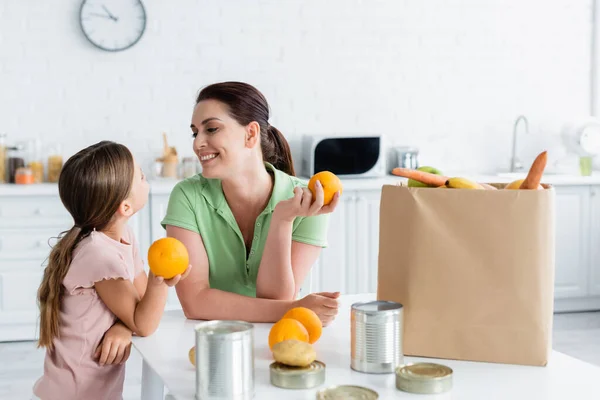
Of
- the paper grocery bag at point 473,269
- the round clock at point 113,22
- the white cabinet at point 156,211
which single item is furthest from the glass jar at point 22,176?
the paper grocery bag at point 473,269

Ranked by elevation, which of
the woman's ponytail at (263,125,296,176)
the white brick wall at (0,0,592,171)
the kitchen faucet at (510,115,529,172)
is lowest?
the woman's ponytail at (263,125,296,176)

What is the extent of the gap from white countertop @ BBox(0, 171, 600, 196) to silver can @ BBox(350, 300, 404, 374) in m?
2.31

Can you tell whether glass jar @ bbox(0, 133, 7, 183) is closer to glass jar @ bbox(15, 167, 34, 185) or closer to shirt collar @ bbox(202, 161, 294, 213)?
glass jar @ bbox(15, 167, 34, 185)

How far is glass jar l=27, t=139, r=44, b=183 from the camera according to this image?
4.10m

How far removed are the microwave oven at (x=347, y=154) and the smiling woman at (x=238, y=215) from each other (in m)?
2.23

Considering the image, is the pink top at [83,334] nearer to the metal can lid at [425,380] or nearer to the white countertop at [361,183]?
the metal can lid at [425,380]

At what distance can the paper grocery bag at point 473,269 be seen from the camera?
1.23 metres

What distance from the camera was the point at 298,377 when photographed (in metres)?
1.16

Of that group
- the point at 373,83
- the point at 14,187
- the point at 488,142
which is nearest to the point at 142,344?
the point at 14,187

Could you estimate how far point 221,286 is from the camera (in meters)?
1.87

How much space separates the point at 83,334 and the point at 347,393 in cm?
63

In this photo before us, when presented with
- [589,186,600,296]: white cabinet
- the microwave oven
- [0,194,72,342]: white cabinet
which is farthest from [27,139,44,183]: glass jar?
[589,186,600,296]: white cabinet

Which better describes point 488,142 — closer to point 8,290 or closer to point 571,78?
point 571,78

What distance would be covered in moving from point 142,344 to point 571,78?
4106 mm
